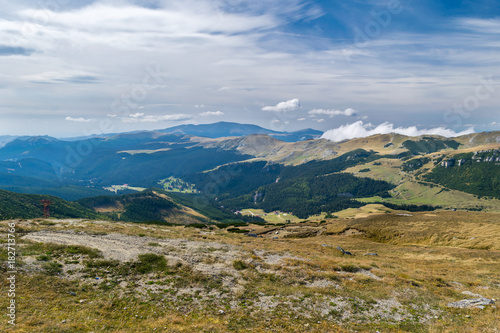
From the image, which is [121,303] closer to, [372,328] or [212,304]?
[212,304]

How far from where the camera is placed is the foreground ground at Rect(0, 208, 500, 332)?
1814cm

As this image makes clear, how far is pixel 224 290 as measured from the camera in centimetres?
2400

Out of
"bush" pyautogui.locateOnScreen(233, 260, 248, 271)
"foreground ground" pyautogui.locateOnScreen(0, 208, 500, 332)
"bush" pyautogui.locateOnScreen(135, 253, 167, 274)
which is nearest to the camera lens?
"foreground ground" pyautogui.locateOnScreen(0, 208, 500, 332)

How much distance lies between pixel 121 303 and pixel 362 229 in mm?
68302

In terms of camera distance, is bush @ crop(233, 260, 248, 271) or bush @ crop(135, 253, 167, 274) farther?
bush @ crop(233, 260, 248, 271)

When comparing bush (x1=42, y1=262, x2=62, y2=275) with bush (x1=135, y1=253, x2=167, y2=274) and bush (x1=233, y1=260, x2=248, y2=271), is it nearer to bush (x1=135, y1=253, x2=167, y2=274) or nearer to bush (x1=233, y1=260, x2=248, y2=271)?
bush (x1=135, y1=253, x2=167, y2=274)

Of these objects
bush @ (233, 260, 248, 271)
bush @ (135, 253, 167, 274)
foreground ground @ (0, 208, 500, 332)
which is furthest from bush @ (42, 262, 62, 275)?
bush @ (233, 260, 248, 271)

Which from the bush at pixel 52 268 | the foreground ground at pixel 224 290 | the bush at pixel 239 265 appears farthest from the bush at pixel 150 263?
the bush at pixel 239 265

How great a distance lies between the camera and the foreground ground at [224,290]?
59.5 feet

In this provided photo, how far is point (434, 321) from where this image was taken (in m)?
20.6

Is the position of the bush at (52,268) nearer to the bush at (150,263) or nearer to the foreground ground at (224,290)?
the foreground ground at (224,290)

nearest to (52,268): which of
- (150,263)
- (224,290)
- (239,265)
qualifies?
(150,263)

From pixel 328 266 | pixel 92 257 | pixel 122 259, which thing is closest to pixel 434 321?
pixel 328 266

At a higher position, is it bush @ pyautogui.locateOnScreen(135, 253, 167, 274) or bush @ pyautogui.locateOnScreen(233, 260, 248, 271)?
bush @ pyautogui.locateOnScreen(135, 253, 167, 274)
